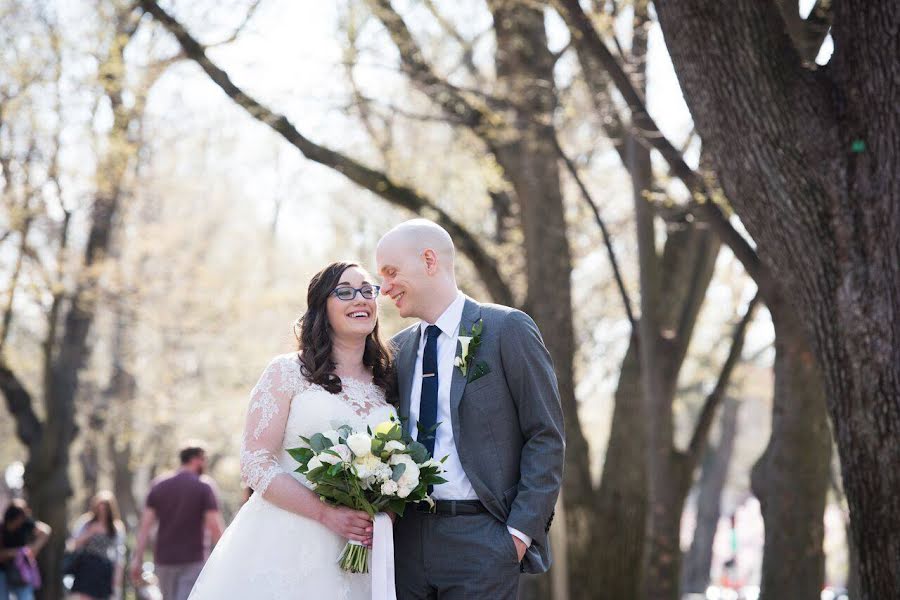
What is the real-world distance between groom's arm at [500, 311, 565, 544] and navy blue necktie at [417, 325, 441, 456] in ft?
1.03

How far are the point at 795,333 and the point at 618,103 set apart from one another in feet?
13.4

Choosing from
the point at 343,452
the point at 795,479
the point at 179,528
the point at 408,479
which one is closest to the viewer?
the point at 408,479

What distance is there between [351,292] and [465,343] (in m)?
0.61

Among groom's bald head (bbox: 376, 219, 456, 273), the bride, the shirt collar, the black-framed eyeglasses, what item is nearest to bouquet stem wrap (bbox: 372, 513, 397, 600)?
the bride

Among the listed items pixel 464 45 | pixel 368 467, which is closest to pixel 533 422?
pixel 368 467

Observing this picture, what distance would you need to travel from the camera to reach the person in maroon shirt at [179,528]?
10758 millimetres

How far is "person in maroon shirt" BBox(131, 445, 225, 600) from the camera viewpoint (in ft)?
35.3

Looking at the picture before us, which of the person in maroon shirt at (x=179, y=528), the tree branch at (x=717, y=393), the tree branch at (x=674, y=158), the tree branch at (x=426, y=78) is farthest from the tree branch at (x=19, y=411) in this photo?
the tree branch at (x=674, y=158)

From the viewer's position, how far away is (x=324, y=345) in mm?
5195

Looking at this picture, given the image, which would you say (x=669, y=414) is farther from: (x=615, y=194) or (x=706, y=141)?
(x=615, y=194)

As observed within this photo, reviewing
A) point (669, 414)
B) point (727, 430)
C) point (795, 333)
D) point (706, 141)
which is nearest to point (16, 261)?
point (669, 414)

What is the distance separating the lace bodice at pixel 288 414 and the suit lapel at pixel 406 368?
0.08 metres

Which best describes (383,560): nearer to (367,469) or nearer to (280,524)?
(367,469)

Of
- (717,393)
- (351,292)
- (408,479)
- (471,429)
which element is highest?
(717,393)
